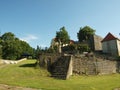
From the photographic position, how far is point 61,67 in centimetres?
3238

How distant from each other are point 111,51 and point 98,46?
1114cm

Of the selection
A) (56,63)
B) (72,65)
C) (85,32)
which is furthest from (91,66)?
(85,32)

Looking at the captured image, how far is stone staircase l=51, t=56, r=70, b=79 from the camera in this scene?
2990 centimetres

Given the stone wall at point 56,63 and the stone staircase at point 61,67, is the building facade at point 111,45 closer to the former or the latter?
the stone wall at point 56,63

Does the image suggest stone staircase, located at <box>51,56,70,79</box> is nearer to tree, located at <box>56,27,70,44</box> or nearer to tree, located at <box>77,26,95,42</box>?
tree, located at <box>56,27,70,44</box>

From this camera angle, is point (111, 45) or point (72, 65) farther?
point (111, 45)

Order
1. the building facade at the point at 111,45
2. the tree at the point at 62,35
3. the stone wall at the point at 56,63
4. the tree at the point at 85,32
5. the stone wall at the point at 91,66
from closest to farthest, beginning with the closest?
1. the stone wall at the point at 56,63
2. the stone wall at the point at 91,66
3. the building facade at the point at 111,45
4. the tree at the point at 62,35
5. the tree at the point at 85,32

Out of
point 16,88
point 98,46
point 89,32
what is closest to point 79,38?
point 89,32

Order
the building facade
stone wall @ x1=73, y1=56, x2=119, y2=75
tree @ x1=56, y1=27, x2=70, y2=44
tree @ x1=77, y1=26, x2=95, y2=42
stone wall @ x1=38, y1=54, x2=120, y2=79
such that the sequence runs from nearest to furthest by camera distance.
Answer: stone wall @ x1=38, y1=54, x2=120, y2=79 < stone wall @ x1=73, y1=56, x2=119, y2=75 < the building facade < tree @ x1=56, y1=27, x2=70, y2=44 < tree @ x1=77, y1=26, x2=95, y2=42

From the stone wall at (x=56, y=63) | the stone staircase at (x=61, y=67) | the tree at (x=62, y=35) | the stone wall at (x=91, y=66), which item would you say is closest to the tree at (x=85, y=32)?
the tree at (x=62, y=35)

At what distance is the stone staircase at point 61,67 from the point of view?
29.9 m

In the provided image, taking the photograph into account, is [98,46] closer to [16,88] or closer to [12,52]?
[12,52]

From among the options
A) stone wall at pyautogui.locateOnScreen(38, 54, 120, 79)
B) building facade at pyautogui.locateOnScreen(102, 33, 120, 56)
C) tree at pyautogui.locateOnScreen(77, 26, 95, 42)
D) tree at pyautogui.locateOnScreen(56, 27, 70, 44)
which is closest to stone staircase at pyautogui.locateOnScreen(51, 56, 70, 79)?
stone wall at pyautogui.locateOnScreen(38, 54, 120, 79)

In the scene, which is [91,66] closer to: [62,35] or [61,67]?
[61,67]
